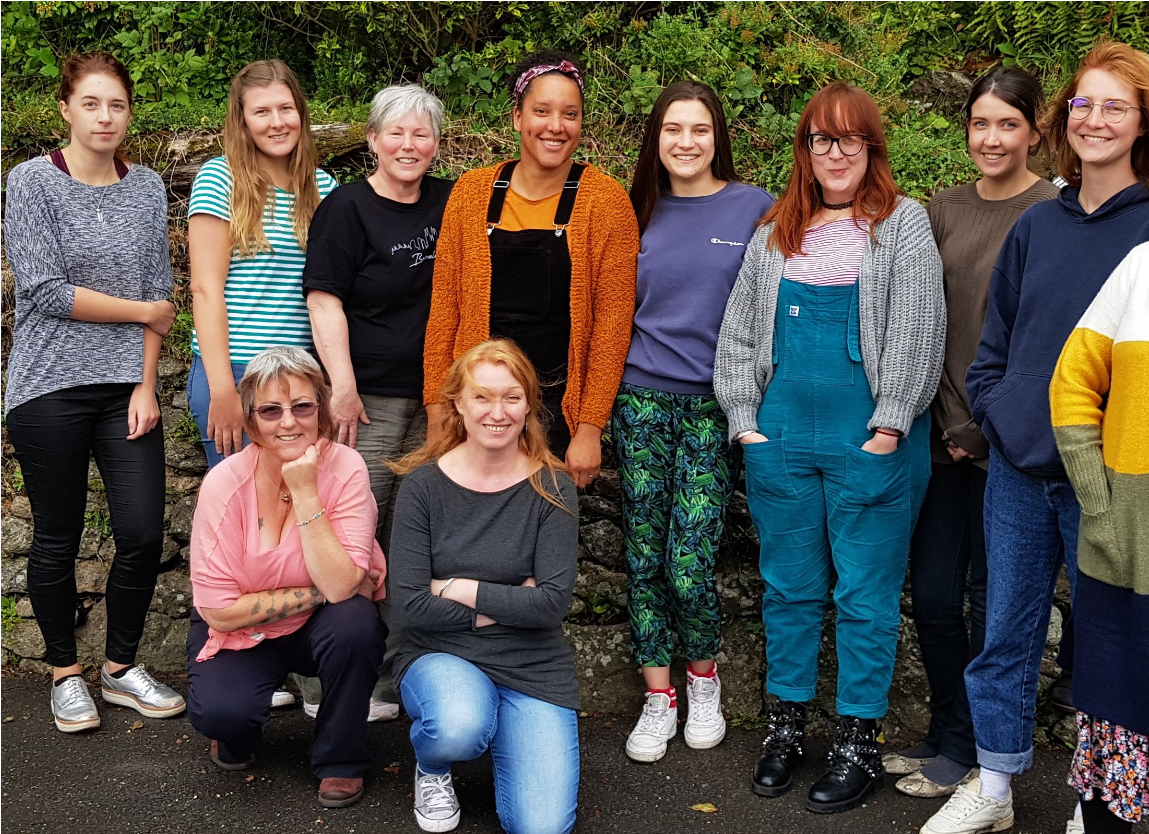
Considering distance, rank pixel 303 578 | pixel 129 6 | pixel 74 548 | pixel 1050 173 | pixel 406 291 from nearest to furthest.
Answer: pixel 303 578 < pixel 406 291 < pixel 74 548 < pixel 1050 173 < pixel 129 6

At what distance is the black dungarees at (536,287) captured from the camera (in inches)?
147

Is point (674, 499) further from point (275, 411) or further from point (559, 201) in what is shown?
point (275, 411)

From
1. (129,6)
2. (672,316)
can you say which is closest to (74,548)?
(672,316)

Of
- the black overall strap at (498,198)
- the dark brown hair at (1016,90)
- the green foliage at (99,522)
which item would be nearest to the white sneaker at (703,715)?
the black overall strap at (498,198)

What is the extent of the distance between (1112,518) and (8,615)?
15.5 ft

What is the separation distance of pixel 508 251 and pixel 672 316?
627 millimetres

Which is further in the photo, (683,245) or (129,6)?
(129,6)

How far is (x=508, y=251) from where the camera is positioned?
3.76 meters

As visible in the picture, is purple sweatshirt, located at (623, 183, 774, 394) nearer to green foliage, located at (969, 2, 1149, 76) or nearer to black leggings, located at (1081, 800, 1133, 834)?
black leggings, located at (1081, 800, 1133, 834)

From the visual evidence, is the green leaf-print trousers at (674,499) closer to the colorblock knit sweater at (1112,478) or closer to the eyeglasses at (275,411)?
the eyeglasses at (275,411)

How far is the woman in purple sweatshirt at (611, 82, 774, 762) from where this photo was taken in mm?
3721

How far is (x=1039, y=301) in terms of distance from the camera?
3014 millimetres

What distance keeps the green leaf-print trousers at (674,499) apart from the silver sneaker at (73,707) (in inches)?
86.9

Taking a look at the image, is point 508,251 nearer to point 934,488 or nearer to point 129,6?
point 934,488
